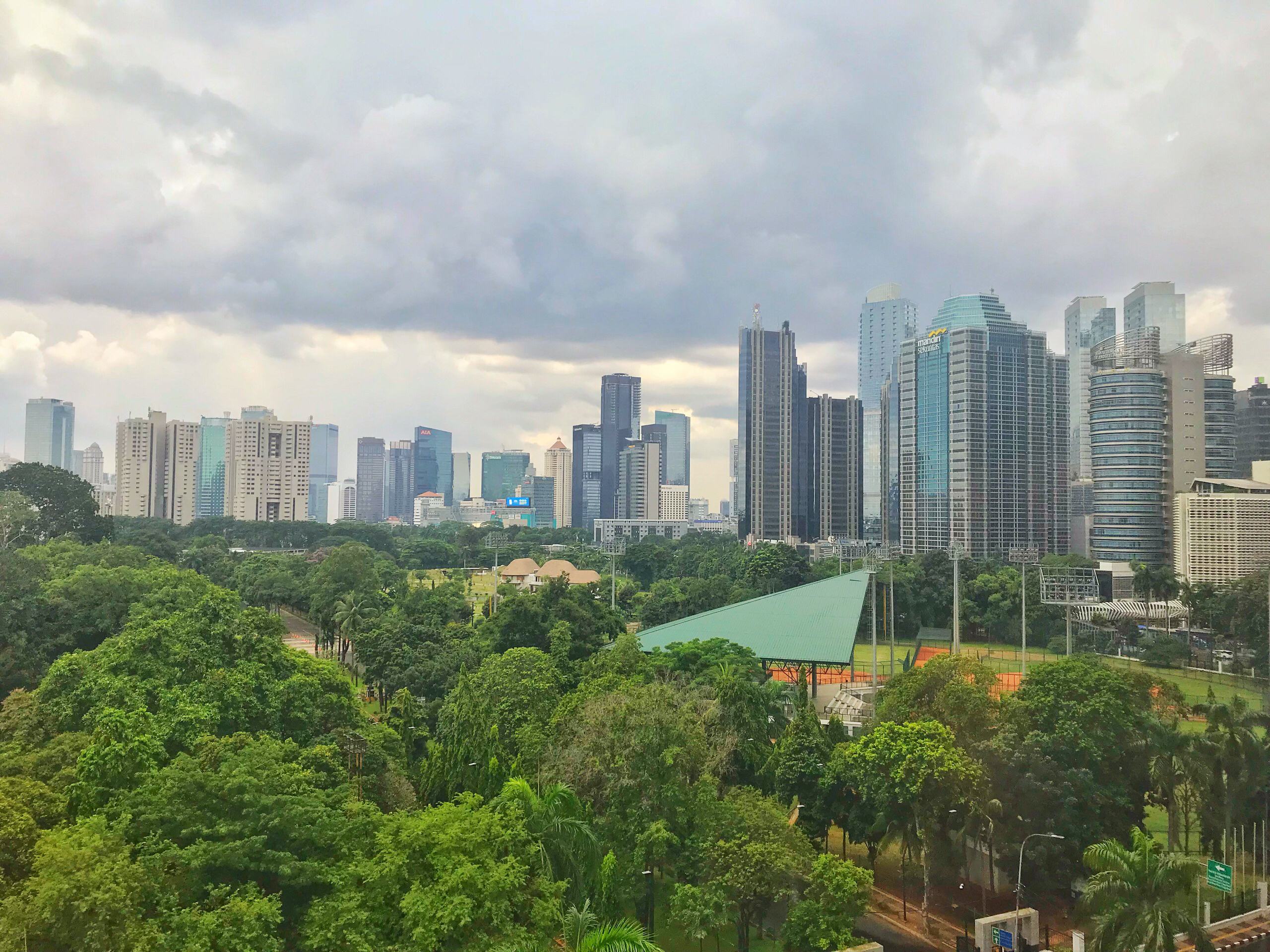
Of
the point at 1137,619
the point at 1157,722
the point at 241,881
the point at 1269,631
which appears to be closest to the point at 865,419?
the point at 1137,619

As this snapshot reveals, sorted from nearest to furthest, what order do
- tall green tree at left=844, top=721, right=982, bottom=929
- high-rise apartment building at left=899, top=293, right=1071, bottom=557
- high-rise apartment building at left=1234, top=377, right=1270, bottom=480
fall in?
1. tall green tree at left=844, top=721, right=982, bottom=929
2. high-rise apartment building at left=1234, top=377, right=1270, bottom=480
3. high-rise apartment building at left=899, top=293, right=1071, bottom=557

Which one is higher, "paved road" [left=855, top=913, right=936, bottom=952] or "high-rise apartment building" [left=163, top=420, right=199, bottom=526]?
"high-rise apartment building" [left=163, top=420, right=199, bottom=526]

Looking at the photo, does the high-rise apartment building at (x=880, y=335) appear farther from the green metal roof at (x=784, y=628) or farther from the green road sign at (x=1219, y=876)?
the green road sign at (x=1219, y=876)

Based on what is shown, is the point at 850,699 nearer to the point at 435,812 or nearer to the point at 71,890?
the point at 435,812

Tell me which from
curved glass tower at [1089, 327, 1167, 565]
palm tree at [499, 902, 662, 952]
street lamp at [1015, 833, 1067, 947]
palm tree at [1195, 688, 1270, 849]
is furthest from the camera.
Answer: curved glass tower at [1089, 327, 1167, 565]

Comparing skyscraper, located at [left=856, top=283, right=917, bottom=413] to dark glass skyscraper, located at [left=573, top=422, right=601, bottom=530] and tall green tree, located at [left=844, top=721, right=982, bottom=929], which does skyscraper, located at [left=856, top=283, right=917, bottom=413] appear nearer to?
dark glass skyscraper, located at [left=573, top=422, right=601, bottom=530]

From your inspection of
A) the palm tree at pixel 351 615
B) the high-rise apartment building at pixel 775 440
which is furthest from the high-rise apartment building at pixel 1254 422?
the palm tree at pixel 351 615

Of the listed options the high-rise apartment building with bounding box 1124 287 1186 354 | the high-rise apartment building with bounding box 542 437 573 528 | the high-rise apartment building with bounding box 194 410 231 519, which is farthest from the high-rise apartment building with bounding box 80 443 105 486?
the high-rise apartment building with bounding box 1124 287 1186 354
